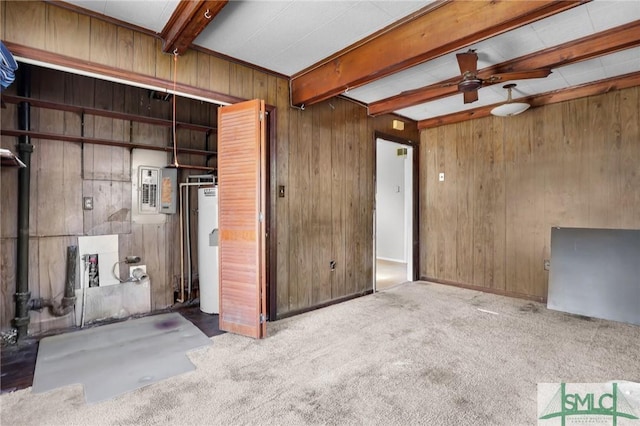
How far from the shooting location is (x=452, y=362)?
2.40m

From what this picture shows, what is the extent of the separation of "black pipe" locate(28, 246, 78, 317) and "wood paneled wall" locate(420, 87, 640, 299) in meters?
4.55

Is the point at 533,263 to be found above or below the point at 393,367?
above

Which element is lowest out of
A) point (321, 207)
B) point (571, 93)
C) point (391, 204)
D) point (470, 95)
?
point (321, 207)

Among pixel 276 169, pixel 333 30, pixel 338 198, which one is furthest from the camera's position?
pixel 338 198

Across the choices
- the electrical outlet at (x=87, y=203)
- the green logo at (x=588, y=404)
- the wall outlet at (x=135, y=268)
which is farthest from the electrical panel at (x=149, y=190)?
the green logo at (x=588, y=404)

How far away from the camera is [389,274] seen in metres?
5.71

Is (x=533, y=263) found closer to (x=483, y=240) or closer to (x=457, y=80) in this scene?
(x=483, y=240)

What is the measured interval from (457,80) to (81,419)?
352 centimetres

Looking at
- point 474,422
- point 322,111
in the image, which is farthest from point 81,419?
point 322,111

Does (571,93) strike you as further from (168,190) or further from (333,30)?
(168,190)

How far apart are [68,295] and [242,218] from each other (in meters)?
1.85

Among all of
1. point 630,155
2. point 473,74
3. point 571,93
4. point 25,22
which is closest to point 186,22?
point 25,22

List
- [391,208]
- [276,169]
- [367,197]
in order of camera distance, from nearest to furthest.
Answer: [276,169]
[367,197]
[391,208]

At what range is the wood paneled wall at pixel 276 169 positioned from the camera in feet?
7.66
